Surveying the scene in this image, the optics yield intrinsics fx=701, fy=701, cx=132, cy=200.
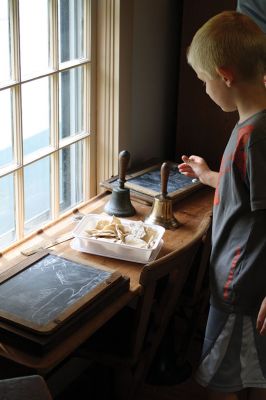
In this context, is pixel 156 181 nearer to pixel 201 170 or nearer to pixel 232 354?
pixel 201 170

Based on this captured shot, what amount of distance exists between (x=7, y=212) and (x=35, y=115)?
0.34 meters

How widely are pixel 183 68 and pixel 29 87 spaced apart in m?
0.89

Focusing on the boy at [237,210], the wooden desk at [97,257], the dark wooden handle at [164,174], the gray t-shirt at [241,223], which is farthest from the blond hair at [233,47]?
the wooden desk at [97,257]

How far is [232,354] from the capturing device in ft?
6.74

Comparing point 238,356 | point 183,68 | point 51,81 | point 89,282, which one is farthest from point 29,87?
point 238,356

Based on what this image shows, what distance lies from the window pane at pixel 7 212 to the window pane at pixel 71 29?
19.1 inches

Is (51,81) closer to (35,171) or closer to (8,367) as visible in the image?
(35,171)

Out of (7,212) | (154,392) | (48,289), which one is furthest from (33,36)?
(154,392)

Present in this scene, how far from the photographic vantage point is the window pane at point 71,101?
8.15ft

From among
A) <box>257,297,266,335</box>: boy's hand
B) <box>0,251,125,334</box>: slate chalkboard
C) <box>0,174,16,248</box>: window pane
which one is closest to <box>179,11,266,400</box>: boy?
<box>257,297,266,335</box>: boy's hand

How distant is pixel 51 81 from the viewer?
2.39 metres

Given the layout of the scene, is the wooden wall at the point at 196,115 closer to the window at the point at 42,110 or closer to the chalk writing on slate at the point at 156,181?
the chalk writing on slate at the point at 156,181

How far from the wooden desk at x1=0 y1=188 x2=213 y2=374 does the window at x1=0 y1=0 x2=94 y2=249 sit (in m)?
0.12

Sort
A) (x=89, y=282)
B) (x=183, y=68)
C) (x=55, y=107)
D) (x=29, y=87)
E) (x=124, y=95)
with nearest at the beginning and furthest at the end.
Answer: (x=89, y=282)
(x=29, y=87)
(x=55, y=107)
(x=124, y=95)
(x=183, y=68)
